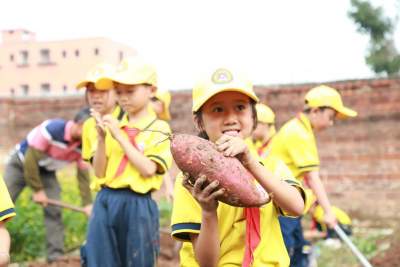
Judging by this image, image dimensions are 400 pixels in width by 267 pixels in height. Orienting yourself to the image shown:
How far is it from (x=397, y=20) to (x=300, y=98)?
1074 centimetres

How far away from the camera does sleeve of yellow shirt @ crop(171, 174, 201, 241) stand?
2.50 meters

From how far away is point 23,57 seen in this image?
36.6m

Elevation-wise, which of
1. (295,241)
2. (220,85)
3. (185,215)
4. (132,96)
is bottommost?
(295,241)

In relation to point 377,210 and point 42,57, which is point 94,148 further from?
point 42,57

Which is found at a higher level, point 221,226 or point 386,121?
point 386,121

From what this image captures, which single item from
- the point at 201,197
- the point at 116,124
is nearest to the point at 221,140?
the point at 201,197

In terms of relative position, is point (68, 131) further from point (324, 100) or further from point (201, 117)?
point (201, 117)

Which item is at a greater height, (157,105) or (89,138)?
(157,105)

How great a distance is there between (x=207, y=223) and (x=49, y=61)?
3503 centimetres

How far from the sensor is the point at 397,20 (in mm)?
19609

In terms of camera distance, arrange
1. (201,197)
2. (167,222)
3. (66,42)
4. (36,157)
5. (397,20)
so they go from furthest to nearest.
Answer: (66,42) → (397,20) → (167,222) → (36,157) → (201,197)

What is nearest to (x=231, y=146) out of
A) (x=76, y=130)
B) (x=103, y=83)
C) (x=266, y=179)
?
(x=266, y=179)

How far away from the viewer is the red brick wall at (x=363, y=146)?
9680mm

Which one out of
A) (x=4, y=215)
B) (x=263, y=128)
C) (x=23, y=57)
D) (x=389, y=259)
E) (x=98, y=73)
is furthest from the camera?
(x=23, y=57)
